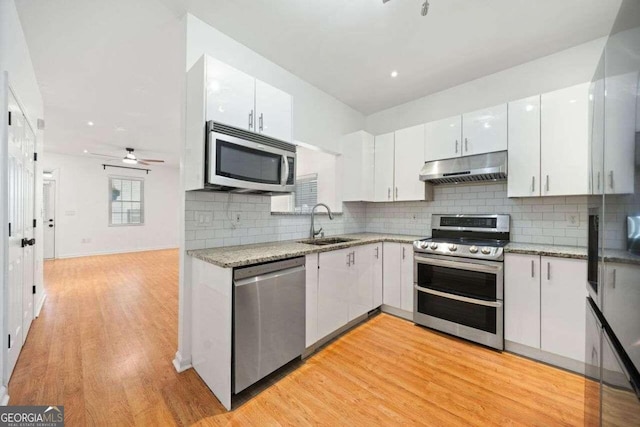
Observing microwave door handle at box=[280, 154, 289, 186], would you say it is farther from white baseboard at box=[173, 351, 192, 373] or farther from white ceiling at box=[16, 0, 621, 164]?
white baseboard at box=[173, 351, 192, 373]

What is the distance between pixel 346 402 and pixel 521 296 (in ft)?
5.70

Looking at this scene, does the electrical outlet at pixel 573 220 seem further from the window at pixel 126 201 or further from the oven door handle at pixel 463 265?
the window at pixel 126 201

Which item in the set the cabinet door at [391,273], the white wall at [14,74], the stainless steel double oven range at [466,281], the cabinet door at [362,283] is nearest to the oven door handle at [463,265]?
the stainless steel double oven range at [466,281]

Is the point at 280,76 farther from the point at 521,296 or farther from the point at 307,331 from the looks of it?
the point at 521,296

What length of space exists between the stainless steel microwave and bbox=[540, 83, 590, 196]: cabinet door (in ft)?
7.71

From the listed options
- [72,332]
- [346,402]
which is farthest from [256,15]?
[72,332]

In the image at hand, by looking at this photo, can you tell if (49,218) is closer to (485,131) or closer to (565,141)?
(485,131)

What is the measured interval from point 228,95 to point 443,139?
7.71ft

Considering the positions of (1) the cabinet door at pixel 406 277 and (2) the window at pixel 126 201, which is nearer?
(1) the cabinet door at pixel 406 277

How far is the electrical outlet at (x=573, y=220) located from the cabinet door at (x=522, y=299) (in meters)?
0.69

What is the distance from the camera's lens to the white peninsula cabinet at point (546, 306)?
1957 millimetres

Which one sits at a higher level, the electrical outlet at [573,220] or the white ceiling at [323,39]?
the white ceiling at [323,39]

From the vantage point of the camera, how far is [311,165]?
372 centimetres

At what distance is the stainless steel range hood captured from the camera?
253 cm
